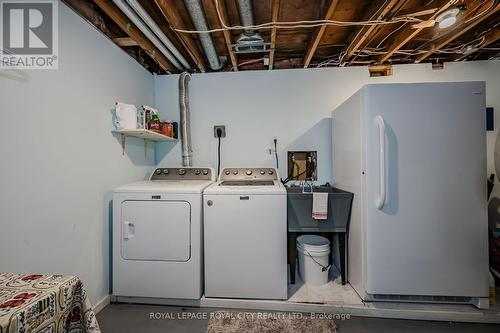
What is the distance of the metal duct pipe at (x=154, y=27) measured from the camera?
1.57 metres

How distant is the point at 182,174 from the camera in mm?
2494

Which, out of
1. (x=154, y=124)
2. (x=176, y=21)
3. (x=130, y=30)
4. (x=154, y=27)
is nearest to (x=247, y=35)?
(x=176, y=21)

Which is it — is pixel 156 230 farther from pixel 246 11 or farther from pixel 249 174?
pixel 246 11

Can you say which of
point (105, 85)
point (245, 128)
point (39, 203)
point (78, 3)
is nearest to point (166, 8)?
point (78, 3)

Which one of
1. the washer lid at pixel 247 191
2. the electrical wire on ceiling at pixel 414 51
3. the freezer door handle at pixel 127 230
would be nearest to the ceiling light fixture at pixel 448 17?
the electrical wire on ceiling at pixel 414 51

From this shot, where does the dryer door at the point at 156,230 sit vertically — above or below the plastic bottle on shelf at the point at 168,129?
below

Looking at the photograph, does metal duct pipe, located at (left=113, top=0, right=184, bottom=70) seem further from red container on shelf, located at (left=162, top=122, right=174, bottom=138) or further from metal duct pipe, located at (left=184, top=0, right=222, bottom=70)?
red container on shelf, located at (left=162, top=122, right=174, bottom=138)

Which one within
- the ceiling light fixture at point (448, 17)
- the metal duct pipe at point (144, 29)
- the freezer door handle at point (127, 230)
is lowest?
the freezer door handle at point (127, 230)

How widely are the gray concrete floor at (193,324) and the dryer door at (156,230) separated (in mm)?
456

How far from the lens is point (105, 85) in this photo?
1897mm

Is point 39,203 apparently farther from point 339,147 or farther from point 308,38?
point 308,38

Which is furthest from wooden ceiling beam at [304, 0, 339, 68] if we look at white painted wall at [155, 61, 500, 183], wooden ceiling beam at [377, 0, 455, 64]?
wooden ceiling beam at [377, 0, 455, 64]

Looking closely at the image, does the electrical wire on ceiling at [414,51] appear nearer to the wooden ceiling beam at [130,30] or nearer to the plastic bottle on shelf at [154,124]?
the wooden ceiling beam at [130,30]

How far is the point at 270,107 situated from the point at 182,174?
1.35m
